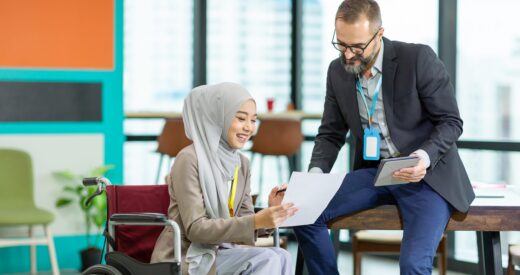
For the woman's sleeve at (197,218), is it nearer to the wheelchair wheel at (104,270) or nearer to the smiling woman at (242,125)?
the smiling woman at (242,125)

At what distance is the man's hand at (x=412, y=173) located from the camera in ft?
10.0

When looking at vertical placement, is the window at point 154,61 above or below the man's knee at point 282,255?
above

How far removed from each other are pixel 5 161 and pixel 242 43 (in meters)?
2.59

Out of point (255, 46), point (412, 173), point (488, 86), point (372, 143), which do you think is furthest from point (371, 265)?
point (412, 173)

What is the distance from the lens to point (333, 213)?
3312 mm

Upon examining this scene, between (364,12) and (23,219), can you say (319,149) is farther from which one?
(23,219)

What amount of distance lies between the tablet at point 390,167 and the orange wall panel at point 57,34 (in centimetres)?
314

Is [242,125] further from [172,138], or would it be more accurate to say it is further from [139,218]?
[172,138]

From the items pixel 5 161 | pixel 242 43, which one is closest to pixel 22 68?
pixel 5 161

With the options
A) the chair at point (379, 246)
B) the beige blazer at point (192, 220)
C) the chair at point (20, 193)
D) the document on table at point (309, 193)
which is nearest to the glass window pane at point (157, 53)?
the chair at point (20, 193)

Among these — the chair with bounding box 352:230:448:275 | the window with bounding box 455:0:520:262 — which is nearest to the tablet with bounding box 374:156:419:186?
the chair with bounding box 352:230:448:275

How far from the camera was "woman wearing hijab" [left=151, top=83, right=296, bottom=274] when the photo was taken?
9.48ft

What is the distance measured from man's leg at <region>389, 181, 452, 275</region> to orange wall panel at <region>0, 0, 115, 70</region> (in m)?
3.07

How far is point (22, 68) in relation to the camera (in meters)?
5.61
